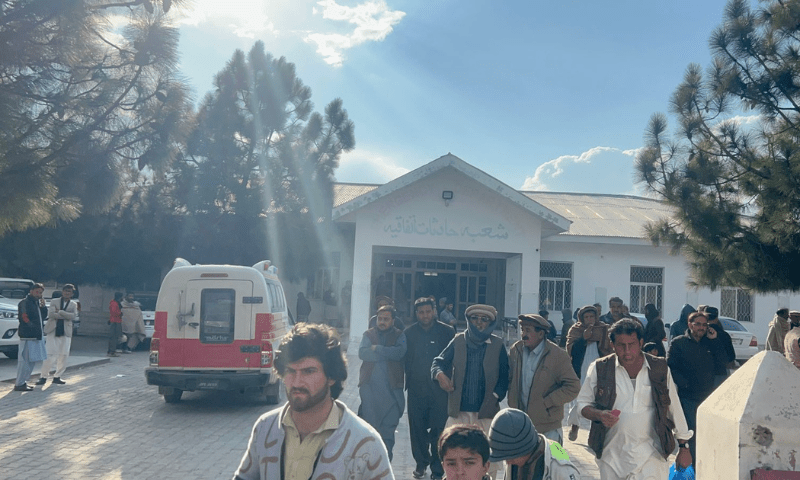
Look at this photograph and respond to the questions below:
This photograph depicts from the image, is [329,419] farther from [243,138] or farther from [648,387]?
[243,138]

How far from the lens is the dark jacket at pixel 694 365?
6609 millimetres

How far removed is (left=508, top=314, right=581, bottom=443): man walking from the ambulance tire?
5895 millimetres

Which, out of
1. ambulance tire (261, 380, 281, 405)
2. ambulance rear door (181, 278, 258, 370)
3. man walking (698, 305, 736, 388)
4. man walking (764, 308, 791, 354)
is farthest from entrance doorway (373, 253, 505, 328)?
man walking (698, 305, 736, 388)

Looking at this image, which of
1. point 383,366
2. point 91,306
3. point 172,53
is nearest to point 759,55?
point 383,366

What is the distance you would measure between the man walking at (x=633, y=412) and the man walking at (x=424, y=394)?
2.28 m

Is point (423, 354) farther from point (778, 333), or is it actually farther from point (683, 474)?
point (778, 333)

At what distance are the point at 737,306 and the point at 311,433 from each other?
1002 inches

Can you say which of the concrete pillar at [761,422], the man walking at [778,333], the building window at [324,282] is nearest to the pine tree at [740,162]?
the man walking at [778,333]

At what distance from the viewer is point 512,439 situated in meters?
3.15

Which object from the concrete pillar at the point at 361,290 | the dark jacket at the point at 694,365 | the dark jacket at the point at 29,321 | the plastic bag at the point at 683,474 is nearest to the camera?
the plastic bag at the point at 683,474

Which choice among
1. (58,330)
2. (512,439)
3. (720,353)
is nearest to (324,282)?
(58,330)

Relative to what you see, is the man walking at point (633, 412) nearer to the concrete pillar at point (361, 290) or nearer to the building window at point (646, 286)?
the concrete pillar at point (361, 290)

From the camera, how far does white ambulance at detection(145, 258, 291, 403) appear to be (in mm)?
10398

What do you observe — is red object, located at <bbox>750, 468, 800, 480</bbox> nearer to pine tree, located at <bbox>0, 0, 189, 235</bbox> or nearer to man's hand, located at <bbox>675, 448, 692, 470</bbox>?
man's hand, located at <bbox>675, 448, 692, 470</bbox>
